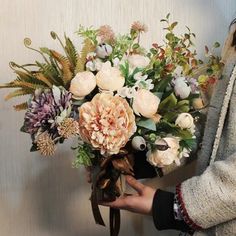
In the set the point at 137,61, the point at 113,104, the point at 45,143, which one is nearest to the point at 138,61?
the point at 137,61

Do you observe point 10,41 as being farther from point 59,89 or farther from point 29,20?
point 59,89

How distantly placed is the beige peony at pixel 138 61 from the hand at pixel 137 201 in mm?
250

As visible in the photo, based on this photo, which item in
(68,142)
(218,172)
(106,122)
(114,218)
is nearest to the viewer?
(106,122)

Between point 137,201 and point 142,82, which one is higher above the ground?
point 142,82

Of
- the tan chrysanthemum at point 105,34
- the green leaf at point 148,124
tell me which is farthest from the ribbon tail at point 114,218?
the tan chrysanthemum at point 105,34

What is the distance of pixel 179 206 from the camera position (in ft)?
2.63

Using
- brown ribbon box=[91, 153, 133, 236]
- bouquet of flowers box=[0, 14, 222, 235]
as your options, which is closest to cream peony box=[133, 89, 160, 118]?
bouquet of flowers box=[0, 14, 222, 235]

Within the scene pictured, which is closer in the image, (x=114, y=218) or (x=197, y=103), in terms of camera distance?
(x=197, y=103)

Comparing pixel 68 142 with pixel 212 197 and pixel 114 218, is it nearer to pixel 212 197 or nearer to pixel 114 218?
pixel 114 218

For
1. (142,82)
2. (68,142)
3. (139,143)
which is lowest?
(68,142)

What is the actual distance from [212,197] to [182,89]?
217mm

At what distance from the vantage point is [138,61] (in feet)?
2.42

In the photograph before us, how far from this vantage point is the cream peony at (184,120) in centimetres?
72

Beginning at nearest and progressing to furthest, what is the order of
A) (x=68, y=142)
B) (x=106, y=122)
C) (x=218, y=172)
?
(x=106, y=122) → (x=218, y=172) → (x=68, y=142)
